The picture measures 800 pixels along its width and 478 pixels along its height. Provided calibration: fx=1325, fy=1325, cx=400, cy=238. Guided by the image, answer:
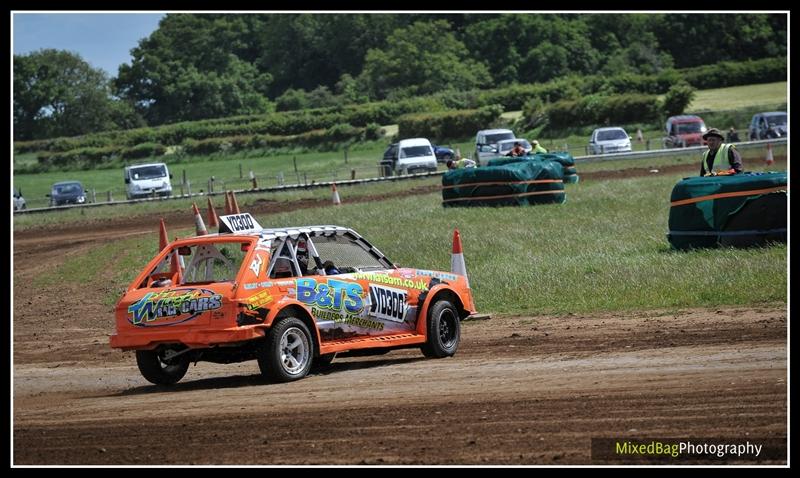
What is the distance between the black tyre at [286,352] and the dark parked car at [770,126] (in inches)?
1792

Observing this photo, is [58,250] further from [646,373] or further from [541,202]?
[646,373]

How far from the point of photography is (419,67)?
357 feet

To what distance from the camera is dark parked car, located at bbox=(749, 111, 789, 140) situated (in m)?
54.2

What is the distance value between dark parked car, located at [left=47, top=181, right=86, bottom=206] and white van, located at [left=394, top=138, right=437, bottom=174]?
1260cm

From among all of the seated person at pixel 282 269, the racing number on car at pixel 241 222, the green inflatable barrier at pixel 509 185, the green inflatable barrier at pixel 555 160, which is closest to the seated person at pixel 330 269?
the seated person at pixel 282 269

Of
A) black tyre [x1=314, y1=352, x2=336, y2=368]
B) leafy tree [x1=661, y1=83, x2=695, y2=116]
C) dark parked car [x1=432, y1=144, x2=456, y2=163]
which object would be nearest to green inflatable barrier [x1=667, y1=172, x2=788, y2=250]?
black tyre [x1=314, y1=352, x2=336, y2=368]

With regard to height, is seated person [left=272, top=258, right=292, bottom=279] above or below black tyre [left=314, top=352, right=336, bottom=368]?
above

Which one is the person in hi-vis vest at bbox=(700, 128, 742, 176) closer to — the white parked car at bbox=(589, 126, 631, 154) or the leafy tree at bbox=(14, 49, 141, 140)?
the white parked car at bbox=(589, 126, 631, 154)

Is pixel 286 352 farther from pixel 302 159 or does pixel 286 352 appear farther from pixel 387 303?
pixel 302 159

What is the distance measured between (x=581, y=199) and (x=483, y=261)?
9.83 meters

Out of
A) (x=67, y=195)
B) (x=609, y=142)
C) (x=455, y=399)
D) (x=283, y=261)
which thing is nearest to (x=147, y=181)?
(x=67, y=195)

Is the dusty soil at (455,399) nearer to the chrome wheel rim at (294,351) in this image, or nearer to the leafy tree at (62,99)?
the chrome wheel rim at (294,351)

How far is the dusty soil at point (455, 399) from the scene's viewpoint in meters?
8.24

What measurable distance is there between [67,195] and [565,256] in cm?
3613
